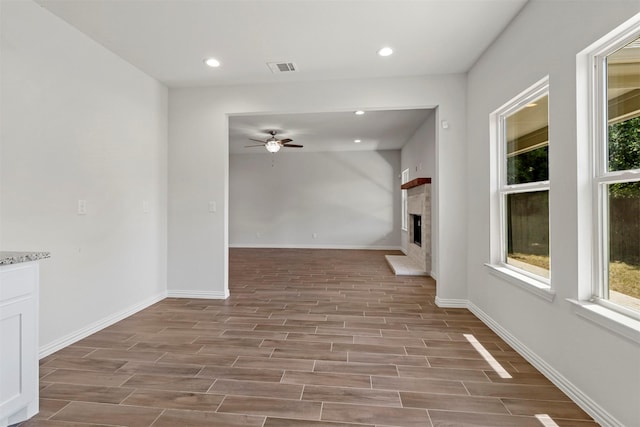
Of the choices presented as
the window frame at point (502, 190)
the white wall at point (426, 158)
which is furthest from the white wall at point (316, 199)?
the window frame at point (502, 190)

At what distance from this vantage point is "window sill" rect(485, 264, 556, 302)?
2.10m

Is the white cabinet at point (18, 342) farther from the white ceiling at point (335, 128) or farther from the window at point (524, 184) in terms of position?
the white ceiling at point (335, 128)

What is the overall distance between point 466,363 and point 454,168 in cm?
212

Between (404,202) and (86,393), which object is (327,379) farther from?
(404,202)

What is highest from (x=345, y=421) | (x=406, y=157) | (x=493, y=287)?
(x=406, y=157)

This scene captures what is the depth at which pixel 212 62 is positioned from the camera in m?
3.27

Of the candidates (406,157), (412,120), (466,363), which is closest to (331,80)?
(412,120)

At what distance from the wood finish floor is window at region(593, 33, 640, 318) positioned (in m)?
0.75

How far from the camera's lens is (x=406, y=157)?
25.1 ft

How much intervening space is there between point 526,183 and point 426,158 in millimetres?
3299

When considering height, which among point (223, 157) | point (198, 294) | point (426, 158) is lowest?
point (198, 294)

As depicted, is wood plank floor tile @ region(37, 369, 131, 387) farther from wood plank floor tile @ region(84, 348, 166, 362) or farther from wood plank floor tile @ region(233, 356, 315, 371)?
wood plank floor tile @ region(233, 356, 315, 371)

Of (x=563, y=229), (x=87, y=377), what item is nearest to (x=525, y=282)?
(x=563, y=229)

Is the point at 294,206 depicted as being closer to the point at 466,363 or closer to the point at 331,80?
the point at 331,80
